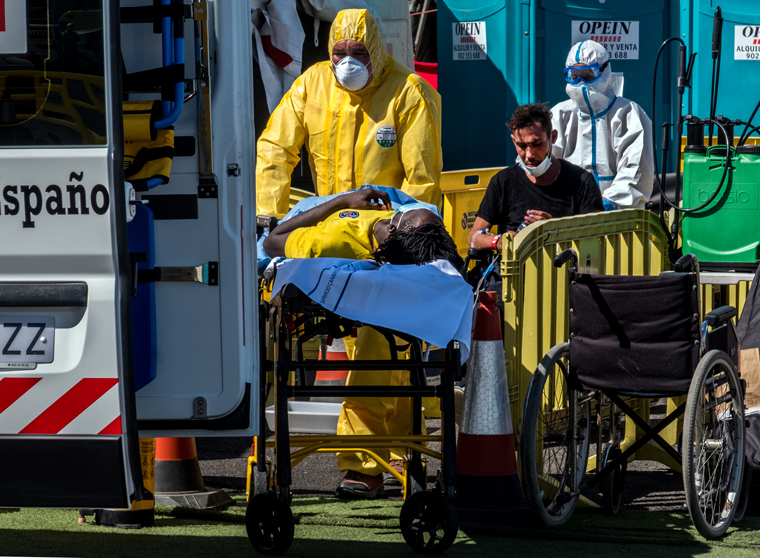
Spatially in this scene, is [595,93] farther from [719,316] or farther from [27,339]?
[27,339]

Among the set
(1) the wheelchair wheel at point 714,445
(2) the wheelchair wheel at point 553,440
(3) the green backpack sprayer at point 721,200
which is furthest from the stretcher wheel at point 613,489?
(3) the green backpack sprayer at point 721,200

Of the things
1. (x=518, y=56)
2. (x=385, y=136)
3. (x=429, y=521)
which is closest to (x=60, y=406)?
(x=429, y=521)

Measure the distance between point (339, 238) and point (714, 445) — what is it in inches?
65.6

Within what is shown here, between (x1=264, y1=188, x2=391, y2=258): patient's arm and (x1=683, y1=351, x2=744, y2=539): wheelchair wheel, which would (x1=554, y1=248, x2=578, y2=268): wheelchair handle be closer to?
(x1=683, y1=351, x2=744, y2=539): wheelchair wheel

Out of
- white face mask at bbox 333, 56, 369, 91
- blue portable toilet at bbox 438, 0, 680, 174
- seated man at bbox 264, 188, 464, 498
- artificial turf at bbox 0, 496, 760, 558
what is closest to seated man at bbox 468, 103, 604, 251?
white face mask at bbox 333, 56, 369, 91

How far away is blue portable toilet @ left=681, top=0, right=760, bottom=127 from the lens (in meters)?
9.27

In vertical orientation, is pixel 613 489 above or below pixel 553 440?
below

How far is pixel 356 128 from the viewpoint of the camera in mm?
5375

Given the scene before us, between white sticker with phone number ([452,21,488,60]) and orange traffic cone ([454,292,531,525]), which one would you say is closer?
orange traffic cone ([454,292,531,525])

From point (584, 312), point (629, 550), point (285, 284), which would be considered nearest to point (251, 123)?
point (285, 284)

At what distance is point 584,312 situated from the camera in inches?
163

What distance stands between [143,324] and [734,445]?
2.43 m

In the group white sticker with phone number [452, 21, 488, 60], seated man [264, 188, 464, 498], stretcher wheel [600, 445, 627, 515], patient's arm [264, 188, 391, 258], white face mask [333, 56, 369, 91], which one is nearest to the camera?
seated man [264, 188, 464, 498]

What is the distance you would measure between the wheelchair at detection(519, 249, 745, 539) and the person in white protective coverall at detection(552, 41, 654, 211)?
8.90ft
